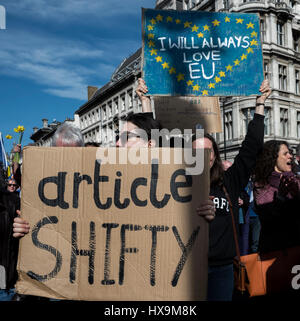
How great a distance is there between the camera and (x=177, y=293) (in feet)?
6.11

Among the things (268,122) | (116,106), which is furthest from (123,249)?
(116,106)

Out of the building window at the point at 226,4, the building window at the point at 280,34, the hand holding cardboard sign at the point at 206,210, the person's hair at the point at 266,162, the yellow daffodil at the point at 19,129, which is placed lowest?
the hand holding cardboard sign at the point at 206,210

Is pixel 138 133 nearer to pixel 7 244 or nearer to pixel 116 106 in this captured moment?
pixel 7 244

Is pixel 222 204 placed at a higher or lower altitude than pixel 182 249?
higher

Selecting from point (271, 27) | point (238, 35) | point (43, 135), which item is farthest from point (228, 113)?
point (43, 135)

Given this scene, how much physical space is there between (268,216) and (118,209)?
158cm

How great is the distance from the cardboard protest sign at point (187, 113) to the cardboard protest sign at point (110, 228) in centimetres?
205

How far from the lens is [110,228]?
74.9 inches

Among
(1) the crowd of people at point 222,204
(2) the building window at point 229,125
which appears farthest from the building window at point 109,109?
(1) the crowd of people at point 222,204

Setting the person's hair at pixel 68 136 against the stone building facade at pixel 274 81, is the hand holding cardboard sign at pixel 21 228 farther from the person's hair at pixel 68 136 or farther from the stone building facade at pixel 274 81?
the stone building facade at pixel 274 81

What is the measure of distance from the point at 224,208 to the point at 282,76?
85.1ft

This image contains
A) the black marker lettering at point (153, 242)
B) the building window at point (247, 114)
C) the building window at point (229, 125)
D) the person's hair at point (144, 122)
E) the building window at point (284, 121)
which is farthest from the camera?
the building window at point (229, 125)

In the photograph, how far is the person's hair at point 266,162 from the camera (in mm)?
3361

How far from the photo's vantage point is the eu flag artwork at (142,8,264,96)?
3.38m
